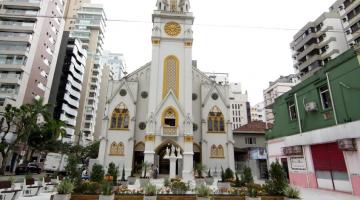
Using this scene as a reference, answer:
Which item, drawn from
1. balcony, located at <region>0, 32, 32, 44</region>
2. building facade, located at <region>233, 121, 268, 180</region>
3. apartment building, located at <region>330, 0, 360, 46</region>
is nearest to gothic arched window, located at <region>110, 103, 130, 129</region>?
building facade, located at <region>233, 121, 268, 180</region>

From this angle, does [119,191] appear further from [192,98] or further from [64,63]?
[64,63]

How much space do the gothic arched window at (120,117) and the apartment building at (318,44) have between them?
103 feet

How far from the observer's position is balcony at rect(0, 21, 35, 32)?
38.5m

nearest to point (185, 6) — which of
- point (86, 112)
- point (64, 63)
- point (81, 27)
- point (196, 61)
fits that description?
point (196, 61)

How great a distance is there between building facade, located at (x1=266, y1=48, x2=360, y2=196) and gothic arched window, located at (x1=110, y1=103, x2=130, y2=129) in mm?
18422

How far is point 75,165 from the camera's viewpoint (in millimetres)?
11961

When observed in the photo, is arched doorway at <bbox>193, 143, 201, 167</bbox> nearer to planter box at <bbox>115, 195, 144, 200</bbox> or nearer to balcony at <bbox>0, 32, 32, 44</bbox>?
planter box at <bbox>115, 195, 144, 200</bbox>

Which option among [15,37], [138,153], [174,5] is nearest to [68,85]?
[15,37]

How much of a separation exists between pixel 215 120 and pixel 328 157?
16.6 m

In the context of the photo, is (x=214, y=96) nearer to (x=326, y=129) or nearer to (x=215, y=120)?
(x=215, y=120)

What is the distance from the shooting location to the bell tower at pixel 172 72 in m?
27.6

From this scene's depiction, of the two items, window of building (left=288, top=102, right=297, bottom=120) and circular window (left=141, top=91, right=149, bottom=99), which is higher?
circular window (left=141, top=91, right=149, bottom=99)

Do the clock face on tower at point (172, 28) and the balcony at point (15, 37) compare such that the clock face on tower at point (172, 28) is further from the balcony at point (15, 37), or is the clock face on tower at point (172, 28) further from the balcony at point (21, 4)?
the balcony at point (21, 4)

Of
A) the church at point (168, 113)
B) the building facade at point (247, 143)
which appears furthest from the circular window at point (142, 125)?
the building facade at point (247, 143)
